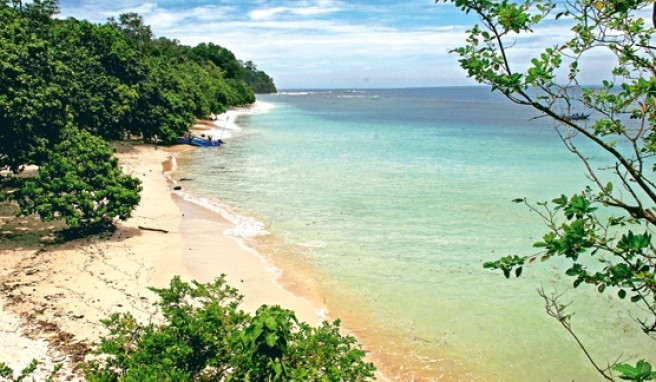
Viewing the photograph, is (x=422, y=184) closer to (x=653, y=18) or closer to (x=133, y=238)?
(x=133, y=238)

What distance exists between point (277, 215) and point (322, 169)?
40.4 feet

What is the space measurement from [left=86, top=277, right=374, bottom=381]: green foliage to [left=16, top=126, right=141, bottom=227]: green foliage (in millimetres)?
9170

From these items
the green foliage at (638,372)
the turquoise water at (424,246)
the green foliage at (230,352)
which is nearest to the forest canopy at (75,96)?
the turquoise water at (424,246)

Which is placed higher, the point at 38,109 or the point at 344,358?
the point at 38,109

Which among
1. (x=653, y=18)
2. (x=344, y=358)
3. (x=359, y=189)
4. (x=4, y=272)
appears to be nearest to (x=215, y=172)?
(x=359, y=189)

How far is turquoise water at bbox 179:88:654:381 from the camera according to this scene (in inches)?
424

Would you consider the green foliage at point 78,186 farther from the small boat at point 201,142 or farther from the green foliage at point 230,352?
the small boat at point 201,142

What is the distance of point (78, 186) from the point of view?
14.8 meters

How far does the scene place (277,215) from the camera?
21.2 m

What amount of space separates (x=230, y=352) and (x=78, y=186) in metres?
11.0

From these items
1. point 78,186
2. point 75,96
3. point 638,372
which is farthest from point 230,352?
point 75,96

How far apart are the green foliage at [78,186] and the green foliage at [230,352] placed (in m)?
9.17

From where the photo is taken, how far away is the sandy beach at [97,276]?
379 inches

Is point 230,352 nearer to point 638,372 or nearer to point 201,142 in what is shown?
point 638,372
